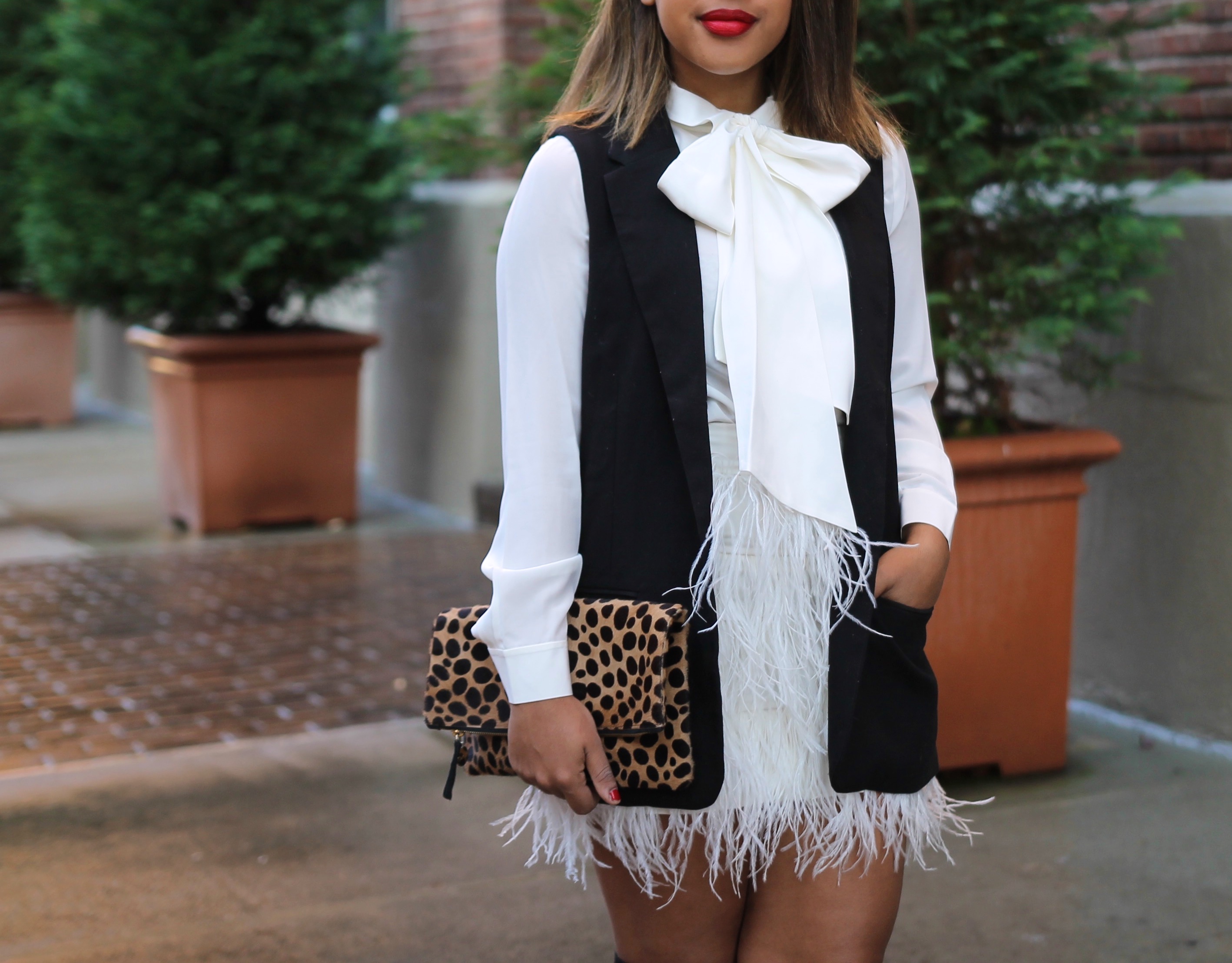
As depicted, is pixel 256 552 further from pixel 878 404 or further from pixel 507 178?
pixel 878 404

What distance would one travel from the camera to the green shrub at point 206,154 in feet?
23.7

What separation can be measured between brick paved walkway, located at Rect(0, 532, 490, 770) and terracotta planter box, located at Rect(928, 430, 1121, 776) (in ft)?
6.01

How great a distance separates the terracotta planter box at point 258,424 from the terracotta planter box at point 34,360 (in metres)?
3.76

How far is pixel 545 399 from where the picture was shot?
186 centimetres

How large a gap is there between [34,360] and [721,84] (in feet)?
34.1

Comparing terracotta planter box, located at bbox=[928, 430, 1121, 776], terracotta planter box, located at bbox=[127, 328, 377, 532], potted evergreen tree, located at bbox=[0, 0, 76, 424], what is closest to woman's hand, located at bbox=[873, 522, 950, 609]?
terracotta planter box, located at bbox=[928, 430, 1121, 776]

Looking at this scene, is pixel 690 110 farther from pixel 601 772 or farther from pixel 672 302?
pixel 601 772

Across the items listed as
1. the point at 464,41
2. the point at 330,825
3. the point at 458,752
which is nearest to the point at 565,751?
the point at 458,752

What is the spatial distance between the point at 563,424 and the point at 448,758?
2711mm

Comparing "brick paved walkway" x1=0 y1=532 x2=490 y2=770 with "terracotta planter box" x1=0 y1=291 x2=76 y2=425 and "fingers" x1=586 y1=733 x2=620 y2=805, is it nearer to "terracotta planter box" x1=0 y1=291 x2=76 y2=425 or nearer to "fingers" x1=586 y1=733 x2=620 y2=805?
"fingers" x1=586 y1=733 x2=620 y2=805

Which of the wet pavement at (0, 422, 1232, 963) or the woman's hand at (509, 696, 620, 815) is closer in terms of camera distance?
the woman's hand at (509, 696, 620, 815)

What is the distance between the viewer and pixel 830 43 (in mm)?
2045

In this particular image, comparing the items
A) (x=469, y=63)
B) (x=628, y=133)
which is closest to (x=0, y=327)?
(x=469, y=63)

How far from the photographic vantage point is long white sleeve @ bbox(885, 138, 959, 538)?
205cm
